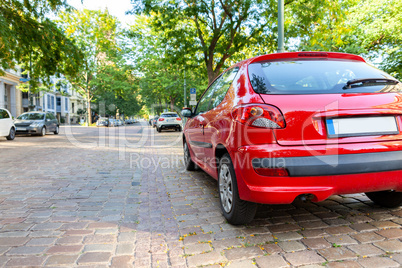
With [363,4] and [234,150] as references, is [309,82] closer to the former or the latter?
[234,150]

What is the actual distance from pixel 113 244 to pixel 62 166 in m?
4.84

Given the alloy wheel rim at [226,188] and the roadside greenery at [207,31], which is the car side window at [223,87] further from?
the roadside greenery at [207,31]

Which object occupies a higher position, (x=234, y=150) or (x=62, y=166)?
(x=234, y=150)

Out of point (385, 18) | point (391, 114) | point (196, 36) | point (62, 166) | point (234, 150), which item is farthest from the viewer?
point (385, 18)

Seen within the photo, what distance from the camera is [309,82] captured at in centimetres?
274

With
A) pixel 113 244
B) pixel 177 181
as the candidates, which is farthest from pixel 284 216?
pixel 177 181

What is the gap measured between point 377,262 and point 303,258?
21.5 inches

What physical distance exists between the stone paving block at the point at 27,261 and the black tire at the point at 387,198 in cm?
355

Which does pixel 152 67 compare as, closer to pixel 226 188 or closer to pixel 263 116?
pixel 226 188

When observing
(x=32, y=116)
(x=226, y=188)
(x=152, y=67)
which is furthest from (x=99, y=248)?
(x=152, y=67)

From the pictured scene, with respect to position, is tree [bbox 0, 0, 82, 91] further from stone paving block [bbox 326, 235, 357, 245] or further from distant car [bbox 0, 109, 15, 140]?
stone paving block [bbox 326, 235, 357, 245]

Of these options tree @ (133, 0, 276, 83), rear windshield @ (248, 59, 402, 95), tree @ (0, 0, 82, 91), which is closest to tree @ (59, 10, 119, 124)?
tree @ (133, 0, 276, 83)

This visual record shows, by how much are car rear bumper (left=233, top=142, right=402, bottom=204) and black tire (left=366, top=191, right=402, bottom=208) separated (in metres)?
0.91

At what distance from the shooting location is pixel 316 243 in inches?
103
